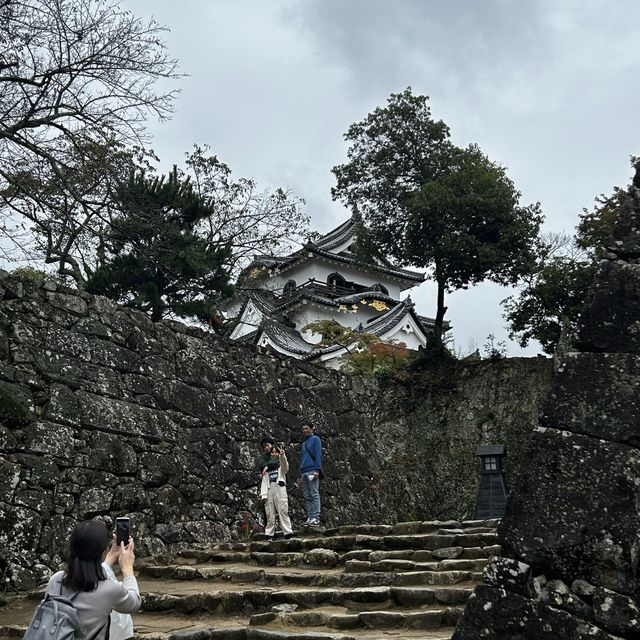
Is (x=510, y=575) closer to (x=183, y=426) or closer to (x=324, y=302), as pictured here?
Result: (x=183, y=426)

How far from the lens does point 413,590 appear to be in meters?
6.30

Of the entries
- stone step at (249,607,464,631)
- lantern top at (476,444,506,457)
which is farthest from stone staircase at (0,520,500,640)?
lantern top at (476,444,506,457)

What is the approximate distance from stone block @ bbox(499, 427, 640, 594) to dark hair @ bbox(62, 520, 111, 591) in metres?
1.67

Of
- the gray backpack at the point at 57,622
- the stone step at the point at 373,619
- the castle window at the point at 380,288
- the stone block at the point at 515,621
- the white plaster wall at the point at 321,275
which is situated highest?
the white plaster wall at the point at 321,275

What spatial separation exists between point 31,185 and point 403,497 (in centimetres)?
790

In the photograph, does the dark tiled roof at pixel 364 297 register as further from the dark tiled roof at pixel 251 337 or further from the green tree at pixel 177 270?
the green tree at pixel 177 270

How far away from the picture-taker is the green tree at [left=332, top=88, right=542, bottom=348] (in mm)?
16078

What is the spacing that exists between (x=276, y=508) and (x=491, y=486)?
311cm

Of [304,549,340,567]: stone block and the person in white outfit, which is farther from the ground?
the person in white outfit

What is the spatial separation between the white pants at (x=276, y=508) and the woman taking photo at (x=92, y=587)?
268 inches

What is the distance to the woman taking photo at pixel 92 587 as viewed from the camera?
10.4 ft

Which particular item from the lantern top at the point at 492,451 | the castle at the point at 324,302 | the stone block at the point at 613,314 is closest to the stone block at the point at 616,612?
the stone block at the point at 613,314

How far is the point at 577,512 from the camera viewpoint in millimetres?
2971

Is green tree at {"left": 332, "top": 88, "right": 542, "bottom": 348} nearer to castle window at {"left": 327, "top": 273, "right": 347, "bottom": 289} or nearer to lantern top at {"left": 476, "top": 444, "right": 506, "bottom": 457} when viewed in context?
lantern top at {"left": 476, "top": 444, "right": 506, "bottom": 457}
